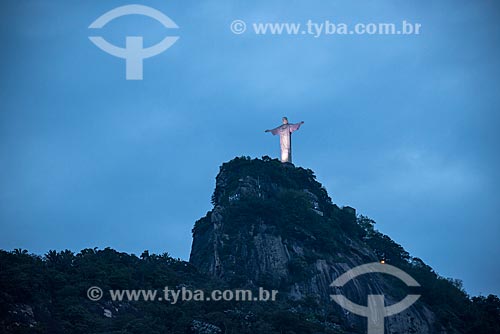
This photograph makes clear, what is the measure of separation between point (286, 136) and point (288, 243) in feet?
50.8

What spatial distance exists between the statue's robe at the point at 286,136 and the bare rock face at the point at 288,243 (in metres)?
1.89

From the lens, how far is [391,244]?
76.5 meters

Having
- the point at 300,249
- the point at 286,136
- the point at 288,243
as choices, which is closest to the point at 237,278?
the point at 288,243

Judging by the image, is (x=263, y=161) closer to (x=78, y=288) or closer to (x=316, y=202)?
(x=316, y=202)

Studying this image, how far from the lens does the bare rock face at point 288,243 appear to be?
60188 millimetres

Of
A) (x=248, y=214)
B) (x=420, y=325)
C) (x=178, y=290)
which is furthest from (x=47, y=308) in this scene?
(x=420, y=325)

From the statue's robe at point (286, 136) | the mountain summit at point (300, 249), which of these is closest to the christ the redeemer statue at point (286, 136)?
the statue's robe at point (286, 136)

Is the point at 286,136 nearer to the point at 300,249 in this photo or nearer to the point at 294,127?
the point at 294,127

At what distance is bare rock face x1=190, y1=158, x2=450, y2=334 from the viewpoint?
197 ft

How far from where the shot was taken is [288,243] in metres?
65.0

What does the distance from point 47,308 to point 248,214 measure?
24568 millimetres

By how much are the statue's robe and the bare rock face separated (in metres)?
1.89

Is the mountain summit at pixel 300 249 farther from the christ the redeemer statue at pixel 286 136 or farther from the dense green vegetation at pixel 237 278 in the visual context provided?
the christ the redeemer statue at pixel 286 136

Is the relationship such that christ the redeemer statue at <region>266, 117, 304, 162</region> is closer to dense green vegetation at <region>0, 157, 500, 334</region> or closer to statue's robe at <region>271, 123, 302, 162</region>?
statue's robe at <region>271, 123, 302, 162</region>
